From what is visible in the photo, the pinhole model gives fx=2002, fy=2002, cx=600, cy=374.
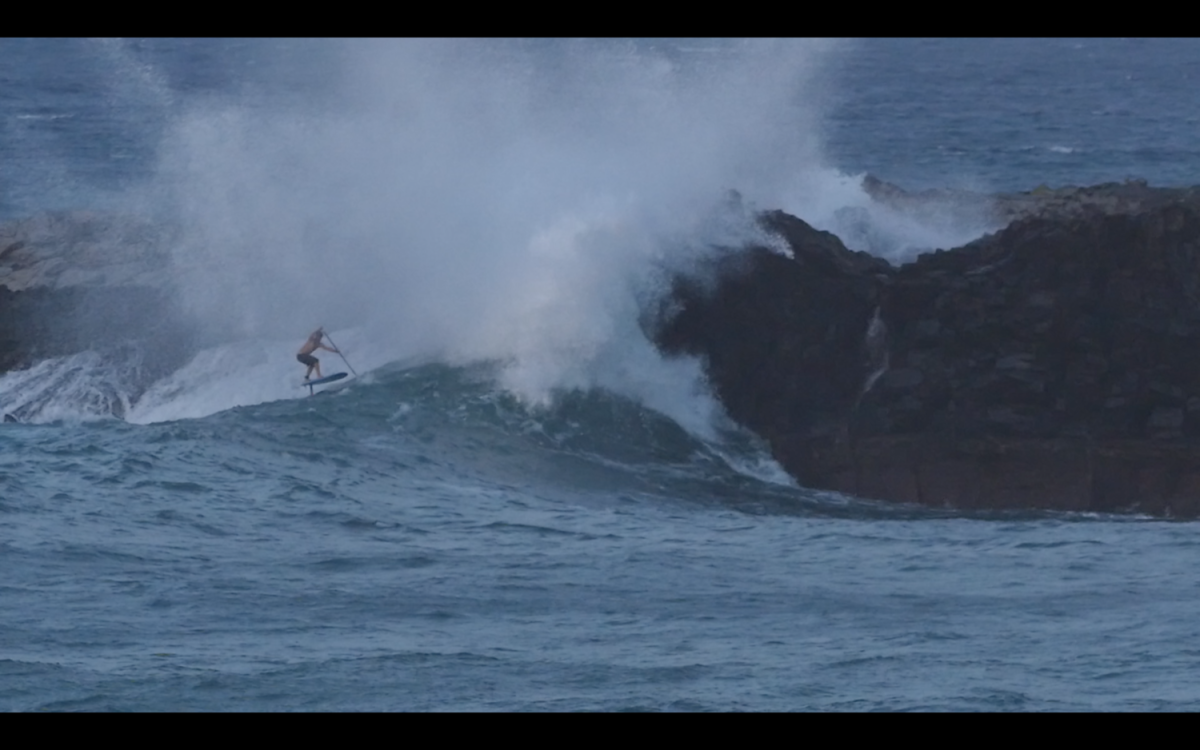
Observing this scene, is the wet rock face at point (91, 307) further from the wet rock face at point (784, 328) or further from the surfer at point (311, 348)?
the wet rock face at point (784, 328)

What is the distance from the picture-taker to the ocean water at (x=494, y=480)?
409 inches

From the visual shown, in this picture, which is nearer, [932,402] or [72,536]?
[72,536]

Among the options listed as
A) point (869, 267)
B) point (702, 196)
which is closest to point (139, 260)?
point (702, 196)

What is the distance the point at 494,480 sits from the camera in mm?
15297

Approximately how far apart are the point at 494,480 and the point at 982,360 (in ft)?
14.3

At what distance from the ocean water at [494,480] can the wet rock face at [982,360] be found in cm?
53

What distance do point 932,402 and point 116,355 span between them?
318 inches

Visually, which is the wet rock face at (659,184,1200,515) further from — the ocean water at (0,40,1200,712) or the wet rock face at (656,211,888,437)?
the ocean water at (0,40,1200,712)

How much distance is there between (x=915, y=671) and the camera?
1031cm

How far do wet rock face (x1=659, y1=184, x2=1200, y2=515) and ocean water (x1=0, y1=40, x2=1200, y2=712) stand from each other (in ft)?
1.75

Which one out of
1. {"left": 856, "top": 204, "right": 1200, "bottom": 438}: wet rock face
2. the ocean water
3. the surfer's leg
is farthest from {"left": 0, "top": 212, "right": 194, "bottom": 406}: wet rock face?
{"left": 856, "top": 204, "right": 1200, "bottom": 438}: wet rock face

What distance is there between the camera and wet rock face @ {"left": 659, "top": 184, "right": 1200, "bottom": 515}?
16.2 metres

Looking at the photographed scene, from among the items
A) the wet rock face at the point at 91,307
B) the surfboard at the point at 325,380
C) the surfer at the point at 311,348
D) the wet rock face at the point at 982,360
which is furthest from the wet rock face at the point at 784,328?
the wet rock face at the point at 91,307

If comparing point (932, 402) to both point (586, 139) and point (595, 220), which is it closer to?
A: point (595, 220)
